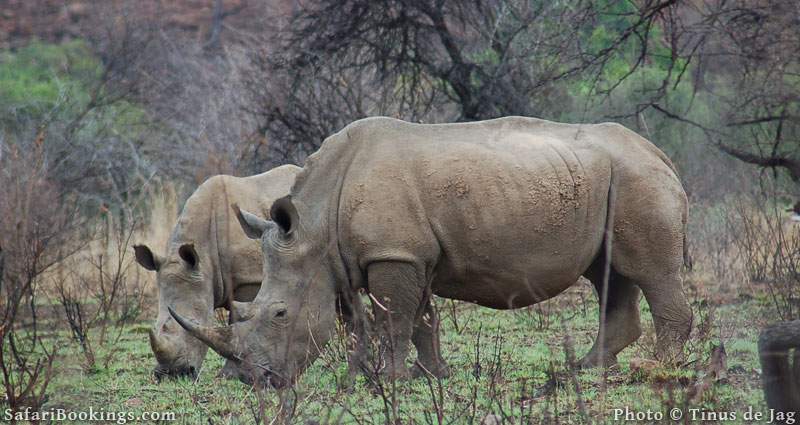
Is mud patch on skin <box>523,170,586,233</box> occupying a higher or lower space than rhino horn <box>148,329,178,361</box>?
higher

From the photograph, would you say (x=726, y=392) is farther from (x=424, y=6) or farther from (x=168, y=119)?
(x=168, y=119)

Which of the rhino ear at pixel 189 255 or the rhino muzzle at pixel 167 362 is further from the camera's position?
the rhino ear at pixel 189 255

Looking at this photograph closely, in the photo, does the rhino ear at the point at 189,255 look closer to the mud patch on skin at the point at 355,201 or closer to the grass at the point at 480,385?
the grass at the point at 480,385

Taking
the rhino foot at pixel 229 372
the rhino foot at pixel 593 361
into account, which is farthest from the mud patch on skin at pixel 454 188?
the rhino foot at pixel 229 372

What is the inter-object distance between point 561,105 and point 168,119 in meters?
7.55

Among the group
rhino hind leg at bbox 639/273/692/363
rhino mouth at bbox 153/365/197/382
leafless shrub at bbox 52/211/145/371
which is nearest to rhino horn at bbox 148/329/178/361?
rhino mouth at bbox 153/365/197/382

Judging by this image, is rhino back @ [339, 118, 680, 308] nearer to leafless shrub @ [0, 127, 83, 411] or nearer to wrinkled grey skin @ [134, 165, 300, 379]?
wrinkled grey skin @ [134, 165, 300, 379]

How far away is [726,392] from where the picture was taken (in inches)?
246

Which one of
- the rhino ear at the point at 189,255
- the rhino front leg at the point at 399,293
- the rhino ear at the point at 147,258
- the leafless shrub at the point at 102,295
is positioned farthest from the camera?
the leafless shrub at the point at 102,295

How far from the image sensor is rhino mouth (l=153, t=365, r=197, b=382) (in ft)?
26.2

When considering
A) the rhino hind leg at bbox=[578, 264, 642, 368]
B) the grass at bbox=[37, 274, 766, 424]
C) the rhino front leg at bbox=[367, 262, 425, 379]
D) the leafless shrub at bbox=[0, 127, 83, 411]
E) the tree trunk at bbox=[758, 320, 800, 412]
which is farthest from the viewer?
the rhino hind leg at bbox=[578, 264, 642, 368]

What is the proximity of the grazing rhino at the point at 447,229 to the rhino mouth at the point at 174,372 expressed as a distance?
1.17 m

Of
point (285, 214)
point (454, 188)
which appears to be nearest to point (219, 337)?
point (285, 214)

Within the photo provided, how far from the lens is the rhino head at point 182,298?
8.00 m
